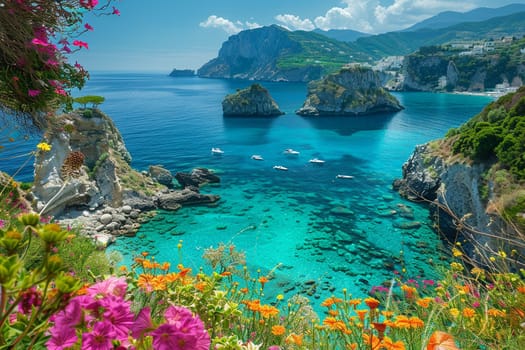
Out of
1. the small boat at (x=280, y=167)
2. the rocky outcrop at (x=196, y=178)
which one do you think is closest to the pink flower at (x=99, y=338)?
the rocky outcrop at (x=196, y=178)

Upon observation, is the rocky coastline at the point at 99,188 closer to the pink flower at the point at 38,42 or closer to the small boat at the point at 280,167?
the small boat at the point at 280,167

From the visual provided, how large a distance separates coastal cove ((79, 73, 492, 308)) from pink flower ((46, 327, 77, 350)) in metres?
2.26

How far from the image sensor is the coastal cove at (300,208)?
1900 centimetres

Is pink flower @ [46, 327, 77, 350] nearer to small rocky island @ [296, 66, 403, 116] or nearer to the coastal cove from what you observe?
the coastal cove

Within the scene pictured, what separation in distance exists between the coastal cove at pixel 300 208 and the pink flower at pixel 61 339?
7.41ft

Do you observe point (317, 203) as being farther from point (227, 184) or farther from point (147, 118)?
point (147, 118)

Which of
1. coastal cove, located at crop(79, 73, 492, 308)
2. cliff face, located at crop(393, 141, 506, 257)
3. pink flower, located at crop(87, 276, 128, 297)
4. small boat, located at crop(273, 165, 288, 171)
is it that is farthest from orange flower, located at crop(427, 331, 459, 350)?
small boat, located at crop(273, 165, 288, 171)

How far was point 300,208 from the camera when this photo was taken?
28.0 meters

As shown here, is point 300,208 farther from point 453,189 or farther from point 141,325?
point 141,325

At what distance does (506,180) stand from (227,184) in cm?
2424

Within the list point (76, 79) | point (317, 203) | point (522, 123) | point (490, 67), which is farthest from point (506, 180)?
point (490, 67)

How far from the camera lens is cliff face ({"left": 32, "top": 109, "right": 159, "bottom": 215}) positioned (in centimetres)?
2303

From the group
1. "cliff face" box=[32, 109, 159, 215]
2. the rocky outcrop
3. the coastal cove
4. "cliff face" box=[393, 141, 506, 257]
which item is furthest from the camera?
the rocky outcrop

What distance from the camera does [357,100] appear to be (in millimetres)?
87312
